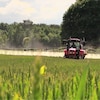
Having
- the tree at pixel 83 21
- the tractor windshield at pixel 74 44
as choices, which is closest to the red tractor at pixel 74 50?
the tractor windshield at pixel 74 44

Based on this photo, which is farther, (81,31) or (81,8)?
(81,8)

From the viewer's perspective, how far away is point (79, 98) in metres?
1.49

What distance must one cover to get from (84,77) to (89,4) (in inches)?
4348

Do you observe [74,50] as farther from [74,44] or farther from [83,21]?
[83,21]

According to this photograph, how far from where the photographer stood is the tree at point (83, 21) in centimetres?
10288

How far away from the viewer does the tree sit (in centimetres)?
10288

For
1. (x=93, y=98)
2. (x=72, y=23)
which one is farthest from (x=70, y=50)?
(x=72, y=23)

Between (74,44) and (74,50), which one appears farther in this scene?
(74,44)

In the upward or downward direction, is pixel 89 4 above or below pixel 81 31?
above

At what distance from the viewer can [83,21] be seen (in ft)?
344

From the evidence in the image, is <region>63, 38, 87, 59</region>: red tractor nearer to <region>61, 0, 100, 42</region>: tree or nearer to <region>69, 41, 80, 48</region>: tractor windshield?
<region>69, 41, 80, 48</region>: tractor windshield

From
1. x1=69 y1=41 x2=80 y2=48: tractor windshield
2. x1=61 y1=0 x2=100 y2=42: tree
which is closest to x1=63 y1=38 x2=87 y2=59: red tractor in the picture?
x1=69 y1=41 x2=80 y2=48: tractor windshield

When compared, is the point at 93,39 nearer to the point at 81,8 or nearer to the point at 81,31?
the point at 81,31

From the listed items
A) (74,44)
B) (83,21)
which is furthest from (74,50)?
(83,21)
